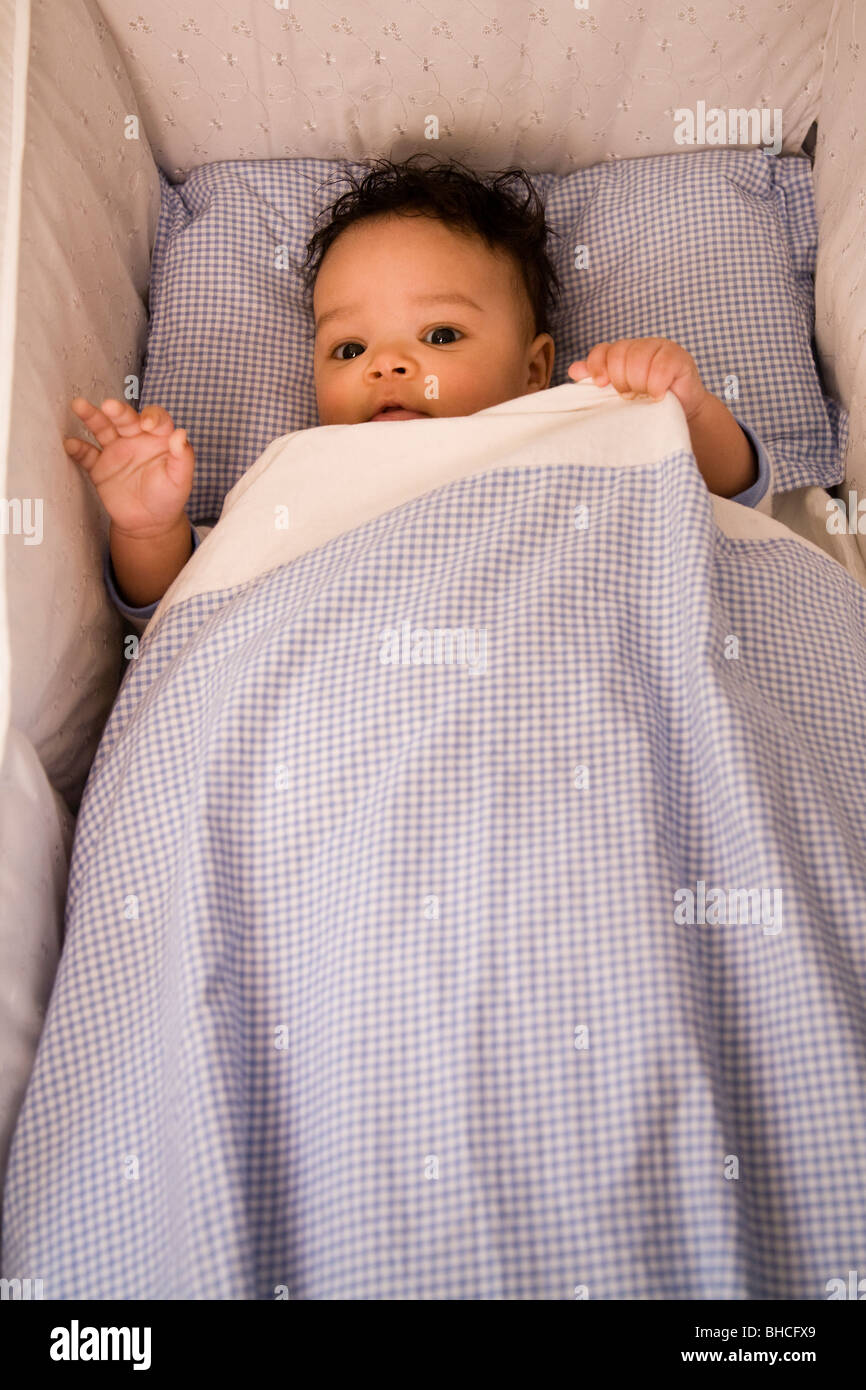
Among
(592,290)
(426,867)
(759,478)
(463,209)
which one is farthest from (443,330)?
(426,867)

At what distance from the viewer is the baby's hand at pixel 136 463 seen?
3.39 feet

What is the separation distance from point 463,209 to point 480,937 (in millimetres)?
926

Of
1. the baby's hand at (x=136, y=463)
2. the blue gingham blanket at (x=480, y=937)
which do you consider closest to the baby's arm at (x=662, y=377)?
the blue gingham blanket at (x=480, y=937)

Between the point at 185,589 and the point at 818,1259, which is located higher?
the point at 185,589

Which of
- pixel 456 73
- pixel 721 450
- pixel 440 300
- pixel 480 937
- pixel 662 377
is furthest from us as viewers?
pixel 456 73

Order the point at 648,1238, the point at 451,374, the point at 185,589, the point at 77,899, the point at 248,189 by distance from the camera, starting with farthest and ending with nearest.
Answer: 1. the point at 248,189
2. the point at 451,374
3. the point at 185,589
4. the point at 77,899
5. the point at 648,1238

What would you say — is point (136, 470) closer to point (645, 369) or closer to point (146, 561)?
point (146, 561)

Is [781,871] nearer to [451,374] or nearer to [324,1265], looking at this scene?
[324,1265]

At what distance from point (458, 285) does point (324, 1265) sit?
39.3 inches

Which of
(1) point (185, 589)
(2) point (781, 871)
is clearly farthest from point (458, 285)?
(2) point (781, 871)

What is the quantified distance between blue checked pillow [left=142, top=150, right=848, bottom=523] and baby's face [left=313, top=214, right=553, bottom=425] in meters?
0.13

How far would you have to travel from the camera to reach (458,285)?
3.97 feet

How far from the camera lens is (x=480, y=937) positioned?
72 centimetres

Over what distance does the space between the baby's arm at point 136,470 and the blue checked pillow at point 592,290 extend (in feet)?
0.70
